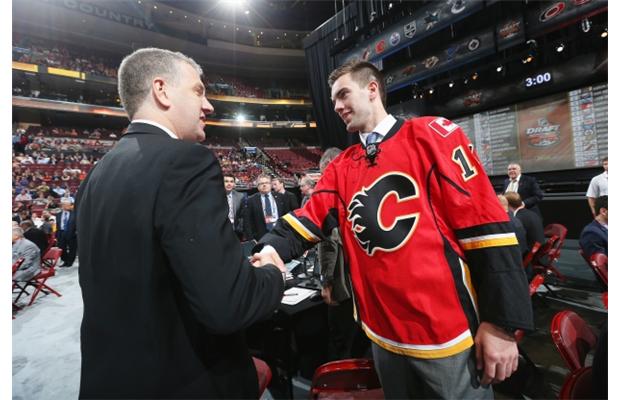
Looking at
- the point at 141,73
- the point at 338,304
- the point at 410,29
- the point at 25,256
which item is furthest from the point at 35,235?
the point at 410,29

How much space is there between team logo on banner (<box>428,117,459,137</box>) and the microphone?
0.21 m

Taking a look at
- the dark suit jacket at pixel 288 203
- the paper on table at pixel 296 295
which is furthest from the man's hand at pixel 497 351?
the dark suit jacket at pixel 288 203

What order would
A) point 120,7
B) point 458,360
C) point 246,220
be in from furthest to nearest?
1. point 120,7
2. point 246,220
3. point 458,360

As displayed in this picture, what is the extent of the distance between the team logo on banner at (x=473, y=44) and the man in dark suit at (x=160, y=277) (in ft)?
22.1

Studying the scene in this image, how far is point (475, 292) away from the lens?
1034mm

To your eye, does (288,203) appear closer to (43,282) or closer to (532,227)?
(532,227)

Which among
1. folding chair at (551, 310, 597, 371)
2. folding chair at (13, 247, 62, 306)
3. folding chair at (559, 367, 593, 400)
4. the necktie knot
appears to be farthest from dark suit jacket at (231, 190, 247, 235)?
folding chair at (559, 367, 593, 400)

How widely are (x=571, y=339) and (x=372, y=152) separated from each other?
4.04 feet

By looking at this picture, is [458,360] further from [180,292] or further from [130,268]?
[130,268]

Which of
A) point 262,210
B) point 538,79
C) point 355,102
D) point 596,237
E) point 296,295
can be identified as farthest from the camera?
point 538,79

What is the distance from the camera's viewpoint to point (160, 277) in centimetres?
79

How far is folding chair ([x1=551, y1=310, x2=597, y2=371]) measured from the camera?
1.25 meters

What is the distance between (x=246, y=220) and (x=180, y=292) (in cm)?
508
